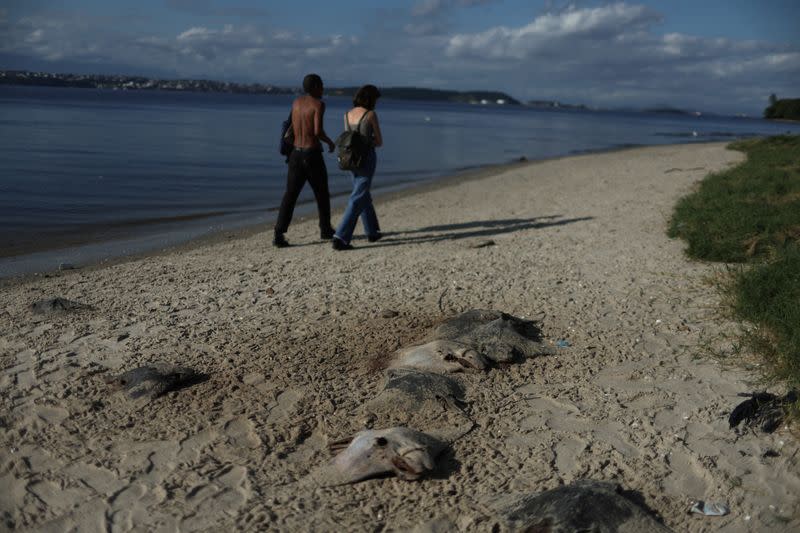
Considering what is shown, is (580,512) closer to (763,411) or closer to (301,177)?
(763,411)

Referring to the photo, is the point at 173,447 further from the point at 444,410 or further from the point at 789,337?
the point at 789,337

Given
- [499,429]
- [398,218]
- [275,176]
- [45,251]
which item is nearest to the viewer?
[499,429]

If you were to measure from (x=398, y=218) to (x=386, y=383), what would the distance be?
Result: 7.53 meters

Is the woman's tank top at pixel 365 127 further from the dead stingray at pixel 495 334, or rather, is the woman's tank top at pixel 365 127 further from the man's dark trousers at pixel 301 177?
the dead stingray at pixel 495 334

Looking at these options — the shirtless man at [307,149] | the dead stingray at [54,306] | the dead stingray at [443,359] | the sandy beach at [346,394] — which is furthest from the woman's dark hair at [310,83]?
the dead stingray at [443,359]

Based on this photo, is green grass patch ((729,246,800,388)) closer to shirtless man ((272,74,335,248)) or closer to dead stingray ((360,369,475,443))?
dead stingray ((360,369,475,443))

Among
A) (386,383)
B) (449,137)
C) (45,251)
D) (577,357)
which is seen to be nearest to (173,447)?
(386,383)

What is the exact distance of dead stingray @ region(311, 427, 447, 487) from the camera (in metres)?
3.79

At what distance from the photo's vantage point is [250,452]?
13.4ft

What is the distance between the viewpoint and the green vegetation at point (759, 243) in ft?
17.6

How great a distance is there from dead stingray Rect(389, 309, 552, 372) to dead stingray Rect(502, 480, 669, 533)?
168 cm

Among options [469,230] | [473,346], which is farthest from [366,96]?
[473,346]

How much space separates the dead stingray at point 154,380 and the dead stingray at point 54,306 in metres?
1.68

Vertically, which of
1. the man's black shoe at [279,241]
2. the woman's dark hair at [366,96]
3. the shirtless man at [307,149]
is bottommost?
the man's black shoe at [279,241]
